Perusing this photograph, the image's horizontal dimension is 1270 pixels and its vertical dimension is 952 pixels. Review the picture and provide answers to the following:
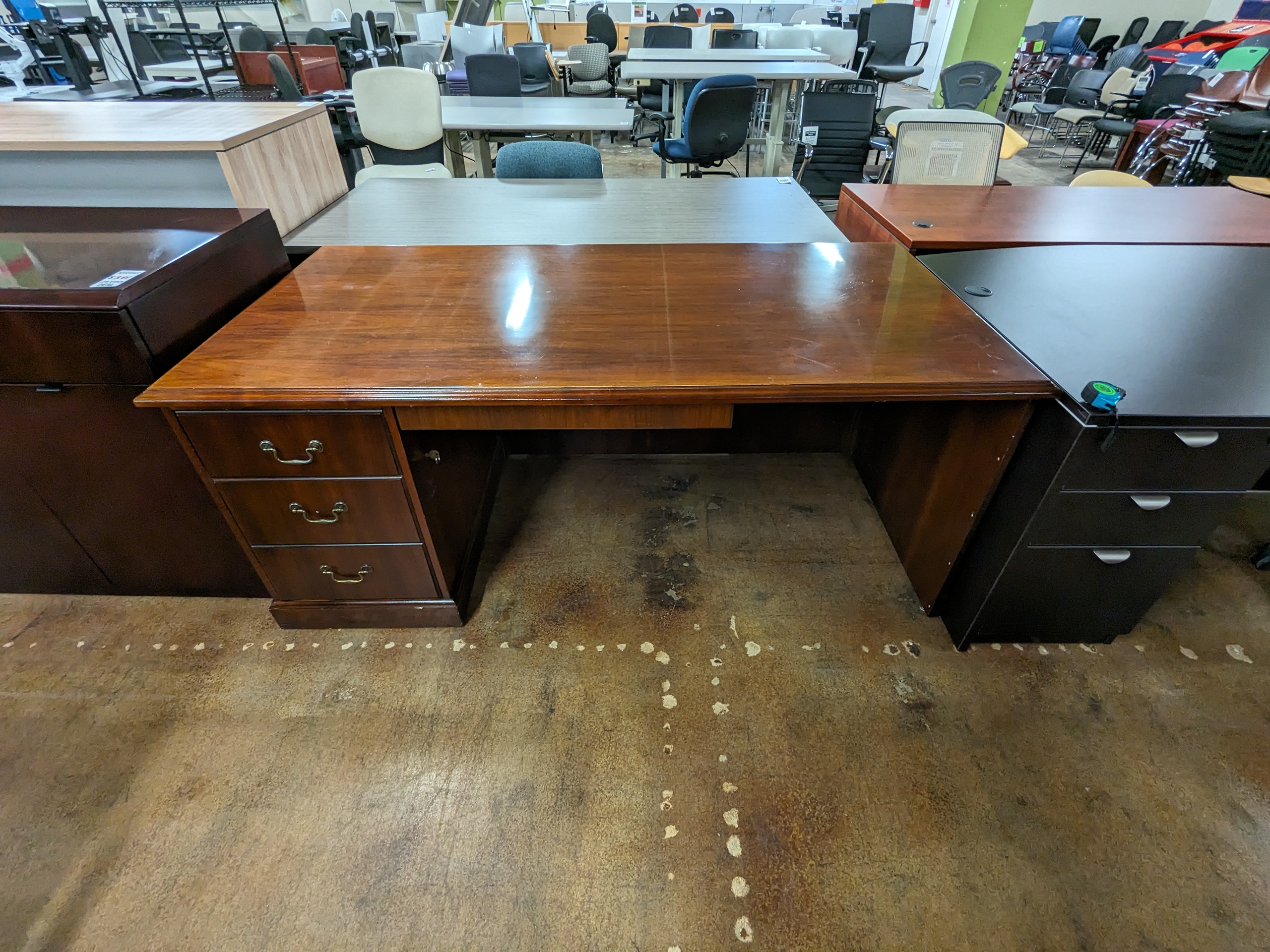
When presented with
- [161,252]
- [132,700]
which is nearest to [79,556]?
[132,700]

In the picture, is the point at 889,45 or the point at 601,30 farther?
the point at 601,30

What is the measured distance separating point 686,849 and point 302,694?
94 cm

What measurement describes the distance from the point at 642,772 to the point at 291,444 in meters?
0.98

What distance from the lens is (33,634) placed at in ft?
4.89

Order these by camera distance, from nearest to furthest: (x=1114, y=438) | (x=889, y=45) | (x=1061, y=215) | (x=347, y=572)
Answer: (x=1114, y=438) → (x=347, y=572) → (x=1061, y=215) → (x=889, y=45)

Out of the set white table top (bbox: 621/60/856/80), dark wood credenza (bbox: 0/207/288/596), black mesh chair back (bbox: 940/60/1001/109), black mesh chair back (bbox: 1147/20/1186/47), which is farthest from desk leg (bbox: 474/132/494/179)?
black mesh chair back (bbox: 1147/20/1186/47)

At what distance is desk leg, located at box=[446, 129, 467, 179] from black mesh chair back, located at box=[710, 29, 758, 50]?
4568 mm

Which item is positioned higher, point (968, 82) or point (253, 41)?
point (253, 41)

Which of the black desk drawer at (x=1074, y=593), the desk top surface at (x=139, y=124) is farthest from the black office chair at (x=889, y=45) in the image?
the black desk drawer at (x=1074, y=593)

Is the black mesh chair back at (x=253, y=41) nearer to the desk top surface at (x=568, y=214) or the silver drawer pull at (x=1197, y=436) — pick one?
the desk top surface at (x=568, y=214)

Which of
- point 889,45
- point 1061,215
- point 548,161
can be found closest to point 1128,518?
point 1061,215

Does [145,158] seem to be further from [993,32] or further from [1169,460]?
[993,32]

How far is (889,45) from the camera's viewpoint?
21.9ft

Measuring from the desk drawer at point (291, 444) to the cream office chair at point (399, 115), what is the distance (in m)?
2.07
